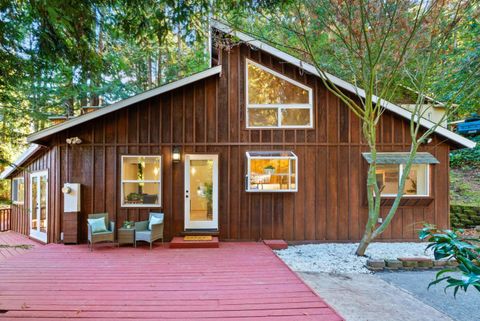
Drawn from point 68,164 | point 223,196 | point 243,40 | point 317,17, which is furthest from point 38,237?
point 317,17

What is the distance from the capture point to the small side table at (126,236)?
6156 millimetres

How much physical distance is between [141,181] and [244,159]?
2501 millimetres

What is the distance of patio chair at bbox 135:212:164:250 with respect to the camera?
6.06 metres

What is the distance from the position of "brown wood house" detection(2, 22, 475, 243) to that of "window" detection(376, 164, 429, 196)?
0.08 ft

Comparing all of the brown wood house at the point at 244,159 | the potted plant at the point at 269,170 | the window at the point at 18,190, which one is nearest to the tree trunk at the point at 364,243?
the brown wood house at the point at 244,159

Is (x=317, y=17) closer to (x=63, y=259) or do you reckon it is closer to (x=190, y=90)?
(x=190, y=90)

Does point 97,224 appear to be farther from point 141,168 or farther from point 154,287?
point 154,287

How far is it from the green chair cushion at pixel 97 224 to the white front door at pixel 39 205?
5.90 feet

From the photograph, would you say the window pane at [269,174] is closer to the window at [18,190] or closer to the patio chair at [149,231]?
the patio chair at [149,231]

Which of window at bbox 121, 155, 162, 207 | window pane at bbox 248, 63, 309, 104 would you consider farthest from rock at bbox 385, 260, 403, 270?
window at bbox 121, 155, 162, 207

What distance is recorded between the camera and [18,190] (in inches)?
372

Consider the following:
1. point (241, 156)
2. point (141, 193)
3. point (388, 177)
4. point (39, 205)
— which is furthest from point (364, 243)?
point (39, 205)

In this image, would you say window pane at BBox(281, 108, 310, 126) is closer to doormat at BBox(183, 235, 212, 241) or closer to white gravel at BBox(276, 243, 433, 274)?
white gravel at BBox(276, 243, 433, 274)

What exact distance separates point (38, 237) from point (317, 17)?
8.52 metres
